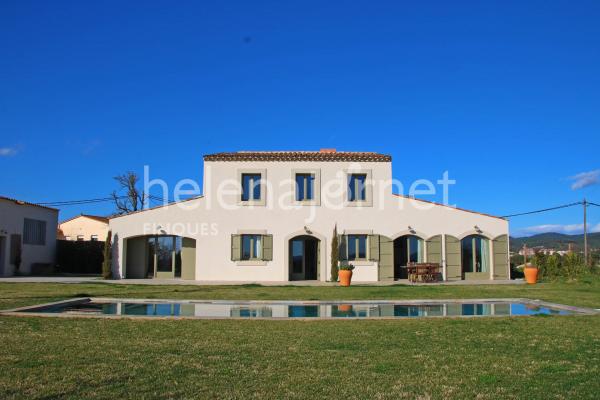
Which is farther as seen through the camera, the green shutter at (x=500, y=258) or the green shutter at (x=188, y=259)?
the green shutter at (x=500, y=258)

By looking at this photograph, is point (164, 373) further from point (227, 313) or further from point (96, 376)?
point (227, 313)

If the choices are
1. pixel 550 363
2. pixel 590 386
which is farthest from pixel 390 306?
pixel 590 386

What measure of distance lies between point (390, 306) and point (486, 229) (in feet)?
43.0

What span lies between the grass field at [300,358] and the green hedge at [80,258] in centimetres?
2189

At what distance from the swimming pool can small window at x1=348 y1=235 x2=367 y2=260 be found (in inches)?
423

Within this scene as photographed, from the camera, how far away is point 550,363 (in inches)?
233

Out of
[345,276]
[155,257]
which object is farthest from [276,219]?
[155,257]

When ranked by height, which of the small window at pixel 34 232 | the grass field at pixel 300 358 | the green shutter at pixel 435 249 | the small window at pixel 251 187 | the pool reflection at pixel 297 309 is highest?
the small window at pixel 251 187

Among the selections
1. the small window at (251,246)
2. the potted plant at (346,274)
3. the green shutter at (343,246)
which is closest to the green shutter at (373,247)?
the green shutter at (343,246)

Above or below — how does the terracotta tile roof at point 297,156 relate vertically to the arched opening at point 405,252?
above

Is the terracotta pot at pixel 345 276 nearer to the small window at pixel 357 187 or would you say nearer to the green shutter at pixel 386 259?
the green shutter at pixel 386 259

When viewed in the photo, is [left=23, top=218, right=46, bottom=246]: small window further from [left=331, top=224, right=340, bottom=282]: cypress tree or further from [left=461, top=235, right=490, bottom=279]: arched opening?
[left=461, top=235, right=490, bottom=279]: arched opening

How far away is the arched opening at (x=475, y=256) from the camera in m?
24.7

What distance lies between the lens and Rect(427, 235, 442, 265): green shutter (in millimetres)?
23953
